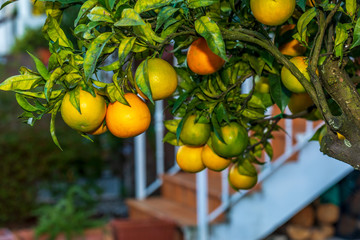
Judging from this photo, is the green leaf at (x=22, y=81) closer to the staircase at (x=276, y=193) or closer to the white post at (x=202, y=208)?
the staircase at (x=276, y=193)

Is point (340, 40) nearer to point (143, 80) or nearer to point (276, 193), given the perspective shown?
point (143, 80)

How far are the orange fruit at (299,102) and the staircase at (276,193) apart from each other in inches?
63.2

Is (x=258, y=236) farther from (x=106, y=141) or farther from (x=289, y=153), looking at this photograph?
(x=106, y=141)

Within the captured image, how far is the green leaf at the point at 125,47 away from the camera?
1.97 feet

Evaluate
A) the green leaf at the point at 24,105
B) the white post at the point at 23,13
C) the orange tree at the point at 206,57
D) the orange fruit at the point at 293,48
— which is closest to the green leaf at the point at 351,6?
the orange tree at the point at 206,57

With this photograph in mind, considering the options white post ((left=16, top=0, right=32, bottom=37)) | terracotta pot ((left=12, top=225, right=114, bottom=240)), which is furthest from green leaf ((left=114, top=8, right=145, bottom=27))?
white post ((left=16, top=0, right=32, bottom=37))

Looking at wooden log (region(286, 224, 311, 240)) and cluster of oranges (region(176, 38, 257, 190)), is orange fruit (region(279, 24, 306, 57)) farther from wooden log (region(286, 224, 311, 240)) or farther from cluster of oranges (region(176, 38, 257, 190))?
wooden log (region(286, 224, 311, 240))

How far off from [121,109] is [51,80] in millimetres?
116

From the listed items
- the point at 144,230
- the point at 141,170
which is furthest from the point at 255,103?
the point at 141,170

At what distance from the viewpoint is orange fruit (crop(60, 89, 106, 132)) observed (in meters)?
0.65

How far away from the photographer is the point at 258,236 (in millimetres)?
2859

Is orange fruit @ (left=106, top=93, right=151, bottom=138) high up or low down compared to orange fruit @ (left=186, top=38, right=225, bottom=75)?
down

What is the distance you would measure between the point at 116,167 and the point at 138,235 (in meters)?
2.29

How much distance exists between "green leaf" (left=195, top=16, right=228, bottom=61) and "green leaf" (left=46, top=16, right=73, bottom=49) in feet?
0.66
